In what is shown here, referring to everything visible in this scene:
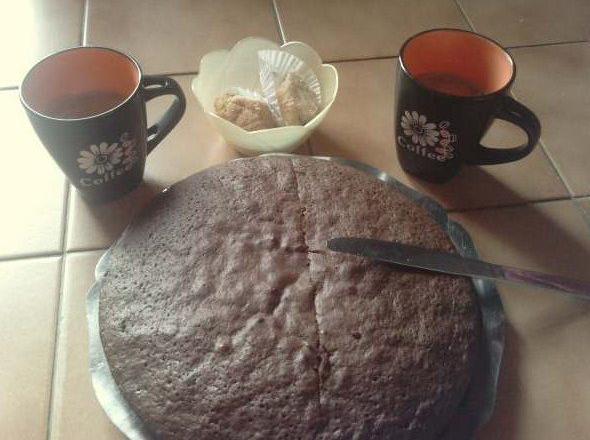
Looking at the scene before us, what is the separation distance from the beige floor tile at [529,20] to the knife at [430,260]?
55 cm

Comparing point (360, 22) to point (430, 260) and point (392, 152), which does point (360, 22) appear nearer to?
point (392, 152)

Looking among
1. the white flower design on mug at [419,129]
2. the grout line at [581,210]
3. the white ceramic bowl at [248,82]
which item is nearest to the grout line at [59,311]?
the white ceramic bowl at [248,82]

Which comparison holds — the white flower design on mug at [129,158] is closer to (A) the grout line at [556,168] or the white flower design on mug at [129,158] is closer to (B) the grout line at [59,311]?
(B) the grout line at [59,311]

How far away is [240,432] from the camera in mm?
479

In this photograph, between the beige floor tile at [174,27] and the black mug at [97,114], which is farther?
the beige floor tile at [174,27]

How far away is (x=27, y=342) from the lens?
61 centimetres

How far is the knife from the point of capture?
57 centimetres

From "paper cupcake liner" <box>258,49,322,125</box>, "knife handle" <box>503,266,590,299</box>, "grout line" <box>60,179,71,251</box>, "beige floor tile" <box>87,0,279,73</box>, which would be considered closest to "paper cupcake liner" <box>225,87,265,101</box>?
"paper cupcake liner" <box>258,49,322,125</box>

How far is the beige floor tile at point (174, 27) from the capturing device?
91cm

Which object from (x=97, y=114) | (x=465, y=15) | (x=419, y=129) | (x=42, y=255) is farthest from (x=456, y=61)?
(x=42, y=255)

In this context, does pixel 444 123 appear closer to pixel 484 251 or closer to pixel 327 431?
pixel 484 251

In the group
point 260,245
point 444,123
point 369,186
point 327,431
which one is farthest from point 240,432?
point 444,123

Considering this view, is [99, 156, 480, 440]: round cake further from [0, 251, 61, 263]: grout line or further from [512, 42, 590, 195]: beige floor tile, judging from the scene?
[512, 42, 590, 195]: beige floor tile

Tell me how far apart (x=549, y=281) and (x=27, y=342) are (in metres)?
0.55
